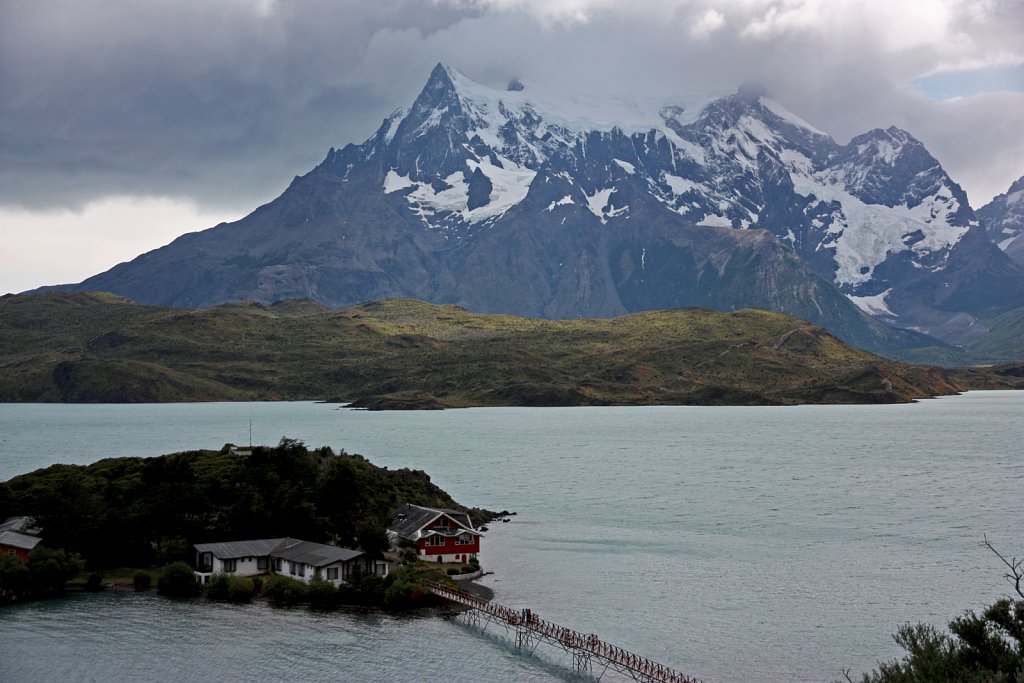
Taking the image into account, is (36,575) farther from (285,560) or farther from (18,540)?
(285,560)

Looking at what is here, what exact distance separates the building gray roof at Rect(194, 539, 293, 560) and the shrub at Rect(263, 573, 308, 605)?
186 inches

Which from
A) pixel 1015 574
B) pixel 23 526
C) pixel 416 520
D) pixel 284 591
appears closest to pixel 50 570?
pixel 23 526

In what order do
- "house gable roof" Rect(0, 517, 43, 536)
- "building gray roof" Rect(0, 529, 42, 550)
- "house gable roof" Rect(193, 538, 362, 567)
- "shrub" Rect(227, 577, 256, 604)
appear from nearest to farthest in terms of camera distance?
"shrub" Rect(227, 577, 256, 604) < "house gable roof" Rect(193, 538, 362, 567) < "building gray roof" Rect(0, 529, 42, 550) < "house gable roof" Rect(0, 517, 43, 536)

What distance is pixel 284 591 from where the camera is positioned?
269ft

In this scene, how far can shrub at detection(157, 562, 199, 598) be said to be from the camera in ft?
275

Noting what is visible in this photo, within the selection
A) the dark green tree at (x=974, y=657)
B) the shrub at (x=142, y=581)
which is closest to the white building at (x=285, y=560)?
the shrub at (x=142, y=581)

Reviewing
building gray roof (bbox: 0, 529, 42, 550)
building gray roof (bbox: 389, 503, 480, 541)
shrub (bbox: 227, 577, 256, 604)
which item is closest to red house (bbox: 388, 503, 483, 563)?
building gray roof (bbox: 389, 503, 480, 541)

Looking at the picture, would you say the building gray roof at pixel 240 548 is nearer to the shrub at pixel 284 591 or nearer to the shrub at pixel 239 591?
the shrub at pixel 284 591

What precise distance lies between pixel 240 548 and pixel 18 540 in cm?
1755

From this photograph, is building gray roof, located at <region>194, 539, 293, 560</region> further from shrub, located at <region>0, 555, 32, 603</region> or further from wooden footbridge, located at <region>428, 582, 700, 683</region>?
wooden footbridge, located at <region>428, 582, 700, 683</region>

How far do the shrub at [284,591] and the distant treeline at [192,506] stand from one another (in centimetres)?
617

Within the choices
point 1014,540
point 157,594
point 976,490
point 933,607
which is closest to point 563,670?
point 933,607

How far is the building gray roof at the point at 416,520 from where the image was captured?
3725 inches

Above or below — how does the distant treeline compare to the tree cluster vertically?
above
